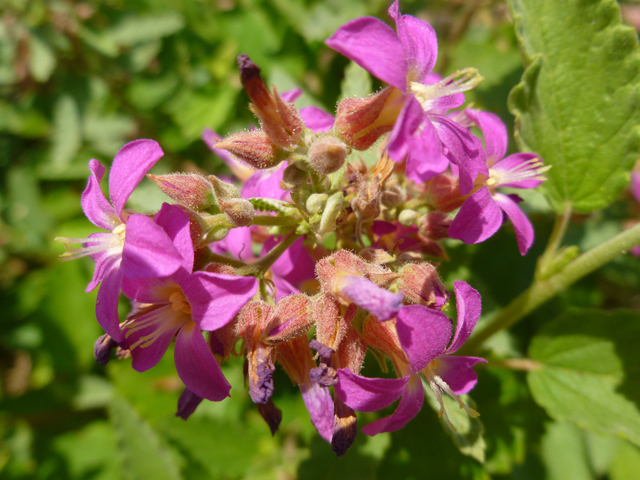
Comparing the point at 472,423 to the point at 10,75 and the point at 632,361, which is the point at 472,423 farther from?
the point at 10,75

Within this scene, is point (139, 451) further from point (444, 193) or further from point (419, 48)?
point (419, 48)

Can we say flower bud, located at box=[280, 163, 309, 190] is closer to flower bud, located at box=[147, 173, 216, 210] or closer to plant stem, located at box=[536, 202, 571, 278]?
flower bud, located at box=[147, 173, 216, 210]

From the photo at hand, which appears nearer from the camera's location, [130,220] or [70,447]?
[130,220]

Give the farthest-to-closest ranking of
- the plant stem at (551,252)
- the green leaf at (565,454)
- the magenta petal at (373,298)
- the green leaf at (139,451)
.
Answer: the green leaf at (565,454), the green leaf at (139,451), the plant stem at (551,252), the magenta petal at (373,298)

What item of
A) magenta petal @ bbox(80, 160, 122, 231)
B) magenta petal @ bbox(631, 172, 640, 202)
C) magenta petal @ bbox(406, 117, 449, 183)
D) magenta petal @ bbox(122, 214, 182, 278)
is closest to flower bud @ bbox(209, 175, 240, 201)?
magenta petal @ bbox(122, 214, 182, 278)

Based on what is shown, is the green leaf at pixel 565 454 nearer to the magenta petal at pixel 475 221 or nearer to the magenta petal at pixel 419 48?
the magenta petal at pixel 475 221

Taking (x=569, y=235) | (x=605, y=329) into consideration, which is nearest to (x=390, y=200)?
(x=605, y=329)

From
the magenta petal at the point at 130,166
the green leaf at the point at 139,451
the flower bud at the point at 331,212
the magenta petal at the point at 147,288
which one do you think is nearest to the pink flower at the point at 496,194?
the flower bud at the point at 331,212
